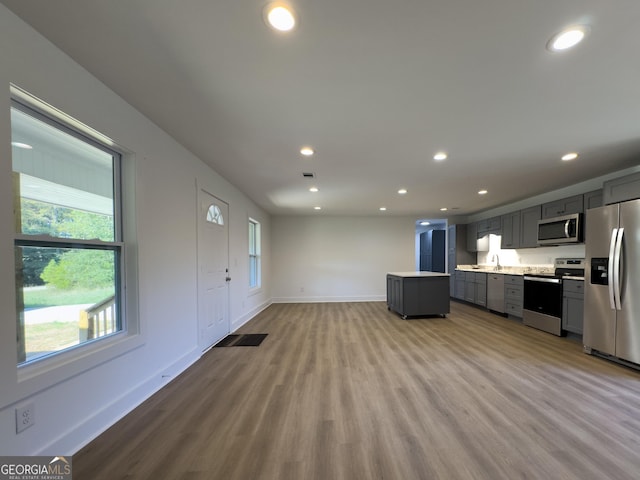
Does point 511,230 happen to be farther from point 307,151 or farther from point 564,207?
point 307,151

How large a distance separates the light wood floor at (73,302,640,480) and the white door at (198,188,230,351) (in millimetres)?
386

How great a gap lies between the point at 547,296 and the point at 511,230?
1.81 metres

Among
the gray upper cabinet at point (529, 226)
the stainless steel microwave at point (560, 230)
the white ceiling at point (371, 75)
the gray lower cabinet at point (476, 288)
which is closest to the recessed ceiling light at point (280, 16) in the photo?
the white ceiling at point (371, 75)

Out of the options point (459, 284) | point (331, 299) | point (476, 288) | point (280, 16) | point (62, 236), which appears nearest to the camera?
point (280, 16)

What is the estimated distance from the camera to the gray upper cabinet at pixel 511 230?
5453mm

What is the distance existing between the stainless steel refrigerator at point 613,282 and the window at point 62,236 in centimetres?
513

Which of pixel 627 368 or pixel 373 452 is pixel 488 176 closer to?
pixel 627 368

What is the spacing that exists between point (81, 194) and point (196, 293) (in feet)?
5.39

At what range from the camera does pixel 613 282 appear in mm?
2986

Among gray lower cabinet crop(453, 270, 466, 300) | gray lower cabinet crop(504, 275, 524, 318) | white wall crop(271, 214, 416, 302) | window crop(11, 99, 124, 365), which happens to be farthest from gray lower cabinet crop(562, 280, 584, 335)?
window crop(11, 99, 124, 365)

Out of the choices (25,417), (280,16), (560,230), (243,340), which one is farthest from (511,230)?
(25,417)

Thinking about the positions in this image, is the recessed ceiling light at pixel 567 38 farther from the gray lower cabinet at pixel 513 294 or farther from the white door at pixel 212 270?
the gray lower cabinet at pixel 513 294

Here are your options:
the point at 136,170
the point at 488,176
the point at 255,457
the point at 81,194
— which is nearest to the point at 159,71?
the point at 136,170

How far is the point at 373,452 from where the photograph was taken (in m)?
1.66
